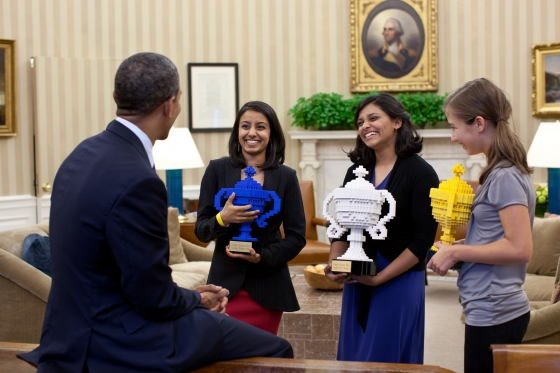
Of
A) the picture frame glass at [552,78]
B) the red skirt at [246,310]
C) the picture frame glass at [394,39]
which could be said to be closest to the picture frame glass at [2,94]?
the picture frame glass at [394,39]

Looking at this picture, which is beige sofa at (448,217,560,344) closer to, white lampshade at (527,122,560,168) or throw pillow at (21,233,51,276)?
white lampshade at (527,122,560,168)

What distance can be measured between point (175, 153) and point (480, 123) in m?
4.36

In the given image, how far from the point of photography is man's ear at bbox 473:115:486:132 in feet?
7.23

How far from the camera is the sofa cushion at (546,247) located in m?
4.90

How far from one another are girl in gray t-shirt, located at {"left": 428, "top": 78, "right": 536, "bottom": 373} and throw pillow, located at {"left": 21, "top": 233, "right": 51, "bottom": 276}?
2782mm

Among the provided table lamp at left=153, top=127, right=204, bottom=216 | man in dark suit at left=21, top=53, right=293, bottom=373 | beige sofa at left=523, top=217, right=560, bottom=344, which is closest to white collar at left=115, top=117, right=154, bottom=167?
man in dark suit at left=21, top=53, right=293, bottom=373

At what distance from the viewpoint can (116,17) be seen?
7820 millimetres

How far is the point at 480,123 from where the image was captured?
2.21 meters

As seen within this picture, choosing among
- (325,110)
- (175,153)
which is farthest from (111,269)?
(325,110)

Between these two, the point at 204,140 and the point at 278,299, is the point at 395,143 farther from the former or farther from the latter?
the point at 204,140

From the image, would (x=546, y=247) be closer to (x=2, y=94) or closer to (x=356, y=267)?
(x=356, y=267)

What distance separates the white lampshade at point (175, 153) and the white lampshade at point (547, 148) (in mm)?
2945

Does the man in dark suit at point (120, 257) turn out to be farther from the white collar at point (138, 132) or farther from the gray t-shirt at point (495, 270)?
the gray t-shirt at point (495, 270)

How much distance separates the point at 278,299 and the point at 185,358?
95 centimetres
